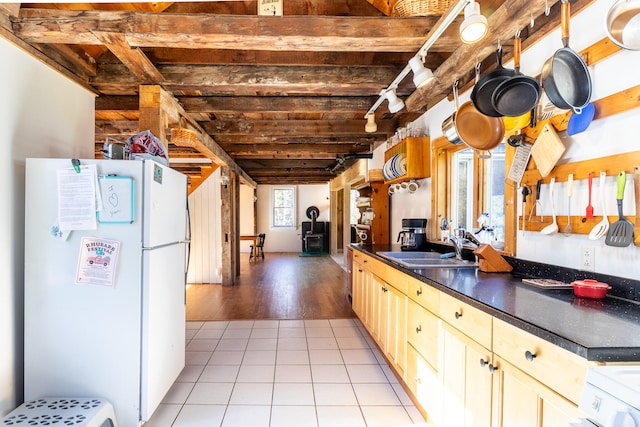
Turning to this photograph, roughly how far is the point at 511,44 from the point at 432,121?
1.20 m

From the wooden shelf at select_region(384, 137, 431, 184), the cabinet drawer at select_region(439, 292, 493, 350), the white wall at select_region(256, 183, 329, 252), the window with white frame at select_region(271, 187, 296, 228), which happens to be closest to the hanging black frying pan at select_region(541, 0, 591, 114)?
the cabinet drawer at select_region(439, 292, 493, 350)

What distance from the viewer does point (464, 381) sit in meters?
1.46

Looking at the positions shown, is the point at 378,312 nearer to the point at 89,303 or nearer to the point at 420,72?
the point at 420,72

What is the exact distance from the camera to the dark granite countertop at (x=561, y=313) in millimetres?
894

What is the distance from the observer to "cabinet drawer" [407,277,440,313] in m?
1.75

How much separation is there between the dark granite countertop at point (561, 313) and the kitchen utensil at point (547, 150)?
24.9 inches

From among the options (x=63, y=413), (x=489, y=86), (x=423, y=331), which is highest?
(x=489, y=86)

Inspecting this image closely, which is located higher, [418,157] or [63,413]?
[418,157]

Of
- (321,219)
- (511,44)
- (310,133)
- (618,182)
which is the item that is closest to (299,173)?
(321,219)

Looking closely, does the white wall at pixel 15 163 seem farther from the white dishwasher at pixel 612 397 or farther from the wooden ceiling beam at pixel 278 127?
the white dishwasher at pixel 612 397

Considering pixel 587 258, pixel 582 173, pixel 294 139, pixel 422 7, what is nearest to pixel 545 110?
pixel 582 173

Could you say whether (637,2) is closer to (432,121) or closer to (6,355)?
(432,121)

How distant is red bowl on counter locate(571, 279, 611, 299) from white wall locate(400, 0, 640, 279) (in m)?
0.10

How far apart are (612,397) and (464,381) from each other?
803 millimetres
